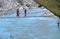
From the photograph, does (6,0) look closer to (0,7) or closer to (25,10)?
(0,7)

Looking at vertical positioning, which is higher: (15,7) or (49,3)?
(49,3)

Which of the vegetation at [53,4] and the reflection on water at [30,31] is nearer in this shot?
the vegetation at [53,4]

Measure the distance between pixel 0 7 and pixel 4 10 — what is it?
1.13 metres

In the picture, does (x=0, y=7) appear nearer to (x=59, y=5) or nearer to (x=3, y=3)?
(x=3, y=3)

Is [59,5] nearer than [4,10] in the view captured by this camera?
Answer: Yes

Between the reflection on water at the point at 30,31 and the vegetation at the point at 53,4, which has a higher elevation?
the vegetation at the point at 53,4

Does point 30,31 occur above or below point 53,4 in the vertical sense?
below

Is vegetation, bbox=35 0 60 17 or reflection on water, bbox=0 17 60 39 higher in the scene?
vegetation, bbox=35 0 60 17

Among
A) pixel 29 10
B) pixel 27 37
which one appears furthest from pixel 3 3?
pixel 27 37

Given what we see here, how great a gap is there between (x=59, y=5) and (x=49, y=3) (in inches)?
4.5

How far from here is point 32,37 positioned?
11.8 metres

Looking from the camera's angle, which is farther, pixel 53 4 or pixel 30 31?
pixel 30 31

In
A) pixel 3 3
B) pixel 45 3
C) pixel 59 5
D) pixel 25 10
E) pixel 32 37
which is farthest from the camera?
pixel 3 3

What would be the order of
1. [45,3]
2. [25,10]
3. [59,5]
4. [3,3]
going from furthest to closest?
[3,3]
[25,10]
[45,3]
[59,5]
